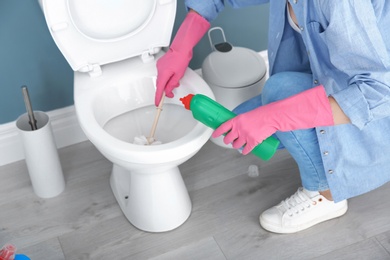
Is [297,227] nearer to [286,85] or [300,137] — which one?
[300,137]

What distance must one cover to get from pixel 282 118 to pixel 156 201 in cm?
49

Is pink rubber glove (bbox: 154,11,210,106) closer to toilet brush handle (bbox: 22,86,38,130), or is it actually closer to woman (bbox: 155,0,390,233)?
woman (bbox: 155,0,390,233)

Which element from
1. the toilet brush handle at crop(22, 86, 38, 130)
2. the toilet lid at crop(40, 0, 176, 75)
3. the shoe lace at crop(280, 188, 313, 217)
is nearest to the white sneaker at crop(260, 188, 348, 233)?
the shoe lace at crop(280, 188, 313, 217)

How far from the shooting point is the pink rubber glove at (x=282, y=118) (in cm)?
128

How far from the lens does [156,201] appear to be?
1.63 metres

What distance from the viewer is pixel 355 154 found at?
1.46m

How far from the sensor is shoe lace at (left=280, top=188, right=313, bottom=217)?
5.46ft

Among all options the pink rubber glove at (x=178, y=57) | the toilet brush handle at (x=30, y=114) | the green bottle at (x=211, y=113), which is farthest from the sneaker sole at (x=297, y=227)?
the toilet brush handle at (x=30, y=114)

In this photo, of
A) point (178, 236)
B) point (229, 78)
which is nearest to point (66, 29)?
point (229, 78)

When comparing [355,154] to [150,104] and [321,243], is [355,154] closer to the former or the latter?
[321,243]

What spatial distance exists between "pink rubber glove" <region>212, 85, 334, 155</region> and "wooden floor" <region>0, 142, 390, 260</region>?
1.36 feet

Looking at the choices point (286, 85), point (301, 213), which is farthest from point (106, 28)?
point (301, 213)

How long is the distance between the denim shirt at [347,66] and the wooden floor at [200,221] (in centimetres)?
20

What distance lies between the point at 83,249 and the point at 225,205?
433 millimetres
